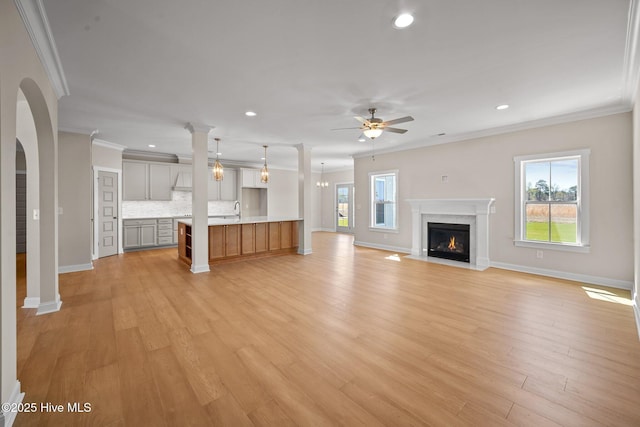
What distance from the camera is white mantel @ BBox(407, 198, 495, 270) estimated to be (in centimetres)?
554

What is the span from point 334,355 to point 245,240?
441cm

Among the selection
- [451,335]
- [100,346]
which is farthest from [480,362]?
[100,346]

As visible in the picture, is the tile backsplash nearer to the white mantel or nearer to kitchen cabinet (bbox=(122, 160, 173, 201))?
kitchen cabinet (bbox=(122, 160, 173, 201))

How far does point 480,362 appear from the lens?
223 cm

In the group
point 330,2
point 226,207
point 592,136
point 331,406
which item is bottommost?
point 331,406

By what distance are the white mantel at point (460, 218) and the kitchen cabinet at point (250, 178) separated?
5341 millimetres

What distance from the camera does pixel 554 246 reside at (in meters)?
4.75

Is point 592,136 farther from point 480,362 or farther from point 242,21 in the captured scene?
point 242,21

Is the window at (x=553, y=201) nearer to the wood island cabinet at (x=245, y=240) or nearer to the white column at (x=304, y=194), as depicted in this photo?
the white column at (x=304, y=194)

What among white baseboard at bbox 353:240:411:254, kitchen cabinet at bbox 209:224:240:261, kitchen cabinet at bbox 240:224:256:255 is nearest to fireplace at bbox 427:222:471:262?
white baseboard at bbox 353:240:411:254

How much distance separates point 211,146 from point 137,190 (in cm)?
245

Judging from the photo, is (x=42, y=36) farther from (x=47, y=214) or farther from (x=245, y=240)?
(x=245, y=240)

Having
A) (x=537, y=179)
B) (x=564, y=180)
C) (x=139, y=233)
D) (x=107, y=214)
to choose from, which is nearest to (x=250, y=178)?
(x=139, y=233)

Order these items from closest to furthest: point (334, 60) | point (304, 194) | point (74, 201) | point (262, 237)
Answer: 1. point (334, 60)
2. point (74, 201)
3. point (262, 237)
4. point (304, 194)
